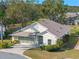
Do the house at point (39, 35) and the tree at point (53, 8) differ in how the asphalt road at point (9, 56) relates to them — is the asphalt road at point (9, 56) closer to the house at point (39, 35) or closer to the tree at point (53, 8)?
the house at point (39, 35)

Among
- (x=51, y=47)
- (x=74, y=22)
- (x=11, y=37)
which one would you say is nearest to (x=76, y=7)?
(x=74, y=22)

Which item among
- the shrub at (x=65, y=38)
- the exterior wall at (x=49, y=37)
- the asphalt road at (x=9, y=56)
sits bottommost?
the shrub at (x=65, y=38)

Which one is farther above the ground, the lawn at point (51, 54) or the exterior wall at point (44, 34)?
the exterior wall at point (44, 34)

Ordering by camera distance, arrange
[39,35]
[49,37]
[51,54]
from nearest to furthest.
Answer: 1. [51,54]
2. [49,37]
3. [39,35]

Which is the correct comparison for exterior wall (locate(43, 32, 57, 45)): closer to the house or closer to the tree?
the house

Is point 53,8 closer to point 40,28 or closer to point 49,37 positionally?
point 40,28

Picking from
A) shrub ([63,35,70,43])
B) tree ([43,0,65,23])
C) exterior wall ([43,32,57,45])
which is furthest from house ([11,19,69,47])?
tree ([43,0,65,23])

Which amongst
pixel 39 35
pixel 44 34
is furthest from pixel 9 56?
pixel 39 35

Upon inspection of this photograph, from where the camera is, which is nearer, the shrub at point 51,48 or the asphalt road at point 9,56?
the asphalt road at point 9,56

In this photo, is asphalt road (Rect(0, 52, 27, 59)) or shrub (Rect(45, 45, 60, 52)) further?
Answer: shrub (Rect(45, 45, 60, 52))

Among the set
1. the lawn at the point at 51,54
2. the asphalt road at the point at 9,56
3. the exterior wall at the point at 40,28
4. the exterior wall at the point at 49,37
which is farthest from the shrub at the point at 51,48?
the exterior wall at the point at 40,28

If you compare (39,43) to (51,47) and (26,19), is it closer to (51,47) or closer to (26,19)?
(51,47)
